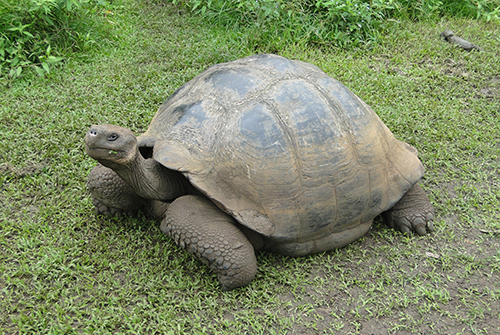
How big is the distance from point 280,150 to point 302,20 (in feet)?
11.4

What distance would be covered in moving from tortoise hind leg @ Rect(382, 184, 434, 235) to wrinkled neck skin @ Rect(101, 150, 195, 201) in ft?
5.15

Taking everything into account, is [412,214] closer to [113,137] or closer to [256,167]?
[256,167]

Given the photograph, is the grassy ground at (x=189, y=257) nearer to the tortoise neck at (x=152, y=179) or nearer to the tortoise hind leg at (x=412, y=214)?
the tortoise hind leg at (x=412, y=214)

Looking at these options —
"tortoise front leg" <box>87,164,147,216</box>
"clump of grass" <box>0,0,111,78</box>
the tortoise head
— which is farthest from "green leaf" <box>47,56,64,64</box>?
the tortoise head

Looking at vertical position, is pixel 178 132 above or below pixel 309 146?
below

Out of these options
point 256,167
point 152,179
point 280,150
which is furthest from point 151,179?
point 280,150

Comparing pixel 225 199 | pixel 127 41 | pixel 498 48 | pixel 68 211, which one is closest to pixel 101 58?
pixel 127 41

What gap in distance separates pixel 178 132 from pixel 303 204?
946mm

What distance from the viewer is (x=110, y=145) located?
2410 millimetres

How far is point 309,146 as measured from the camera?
266 cm

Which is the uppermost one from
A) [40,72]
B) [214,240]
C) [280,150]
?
[280,150]

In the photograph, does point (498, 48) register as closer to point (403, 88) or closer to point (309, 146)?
point (403, 88)

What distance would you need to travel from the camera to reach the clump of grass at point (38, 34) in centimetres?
463

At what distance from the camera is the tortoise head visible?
2.38 m
